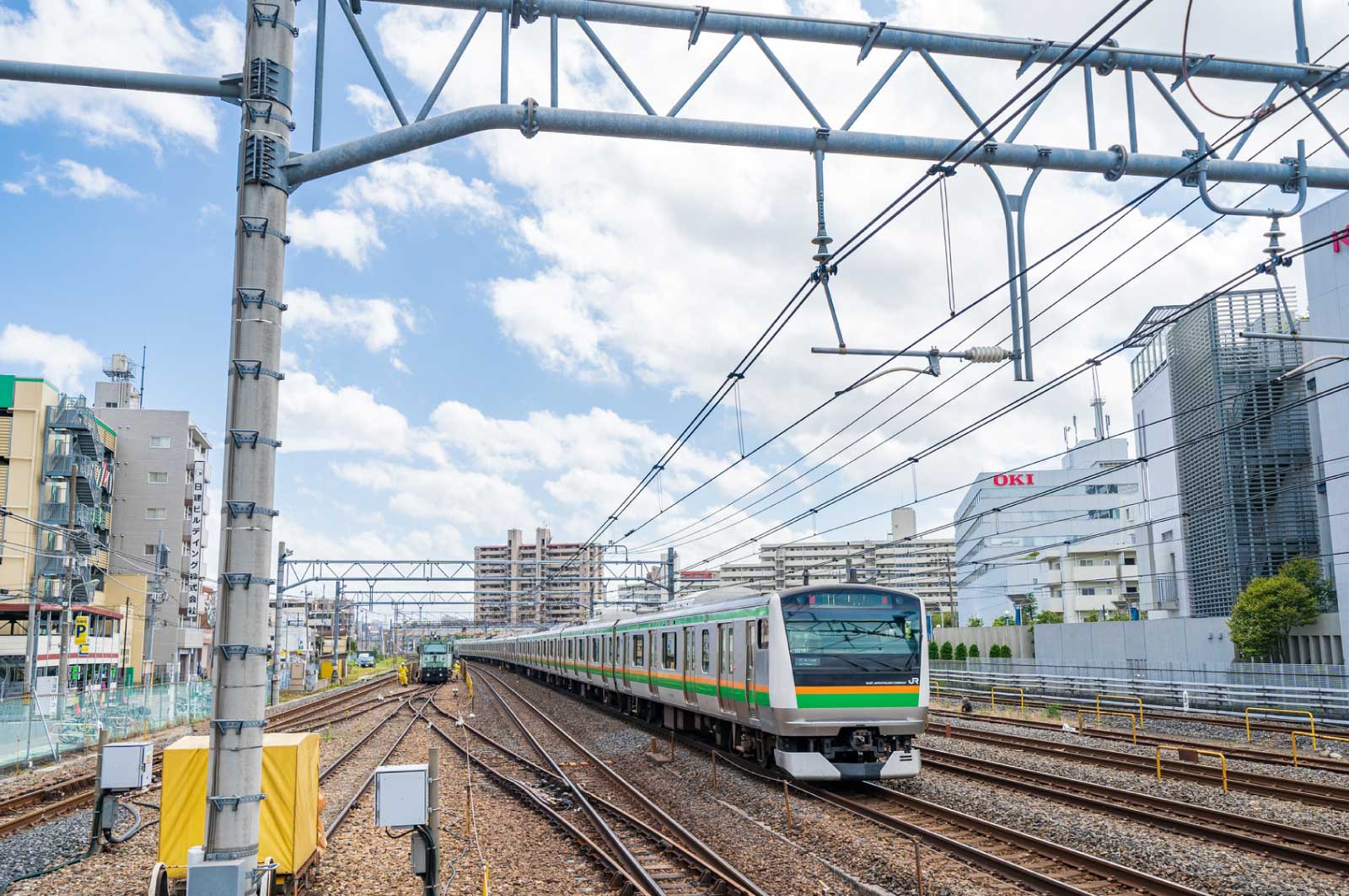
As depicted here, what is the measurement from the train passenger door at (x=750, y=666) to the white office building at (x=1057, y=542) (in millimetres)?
55244

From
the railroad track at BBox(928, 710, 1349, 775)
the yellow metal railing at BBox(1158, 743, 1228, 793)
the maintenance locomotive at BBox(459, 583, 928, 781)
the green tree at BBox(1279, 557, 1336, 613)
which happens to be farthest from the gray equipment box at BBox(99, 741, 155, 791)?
the green tree at BBox(1279, 557, 1336, 613)

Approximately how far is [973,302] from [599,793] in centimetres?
892

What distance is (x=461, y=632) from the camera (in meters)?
141

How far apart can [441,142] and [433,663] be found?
154 ft

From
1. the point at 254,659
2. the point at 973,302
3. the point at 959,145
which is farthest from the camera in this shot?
the point at 973,302

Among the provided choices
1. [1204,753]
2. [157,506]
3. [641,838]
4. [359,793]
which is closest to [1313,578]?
[1204,753]

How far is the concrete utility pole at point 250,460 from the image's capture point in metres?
6.28

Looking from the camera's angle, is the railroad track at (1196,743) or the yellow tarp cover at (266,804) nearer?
the yellow tarp cover at (266,804)

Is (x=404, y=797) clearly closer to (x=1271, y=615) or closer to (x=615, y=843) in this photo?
(x=615, y=843)

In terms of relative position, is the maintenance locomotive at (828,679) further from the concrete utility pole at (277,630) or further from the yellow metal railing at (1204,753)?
the concrete utility pole at (277,630)

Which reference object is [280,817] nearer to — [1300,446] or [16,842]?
[16,842]

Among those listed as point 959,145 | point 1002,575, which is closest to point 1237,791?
point 959,145

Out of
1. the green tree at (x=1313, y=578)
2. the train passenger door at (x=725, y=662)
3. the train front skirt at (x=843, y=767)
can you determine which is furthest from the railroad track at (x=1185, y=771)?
the green tree at (x=1313, y=578)

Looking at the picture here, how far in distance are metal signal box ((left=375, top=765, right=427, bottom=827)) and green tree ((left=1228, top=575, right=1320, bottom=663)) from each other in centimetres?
3194
